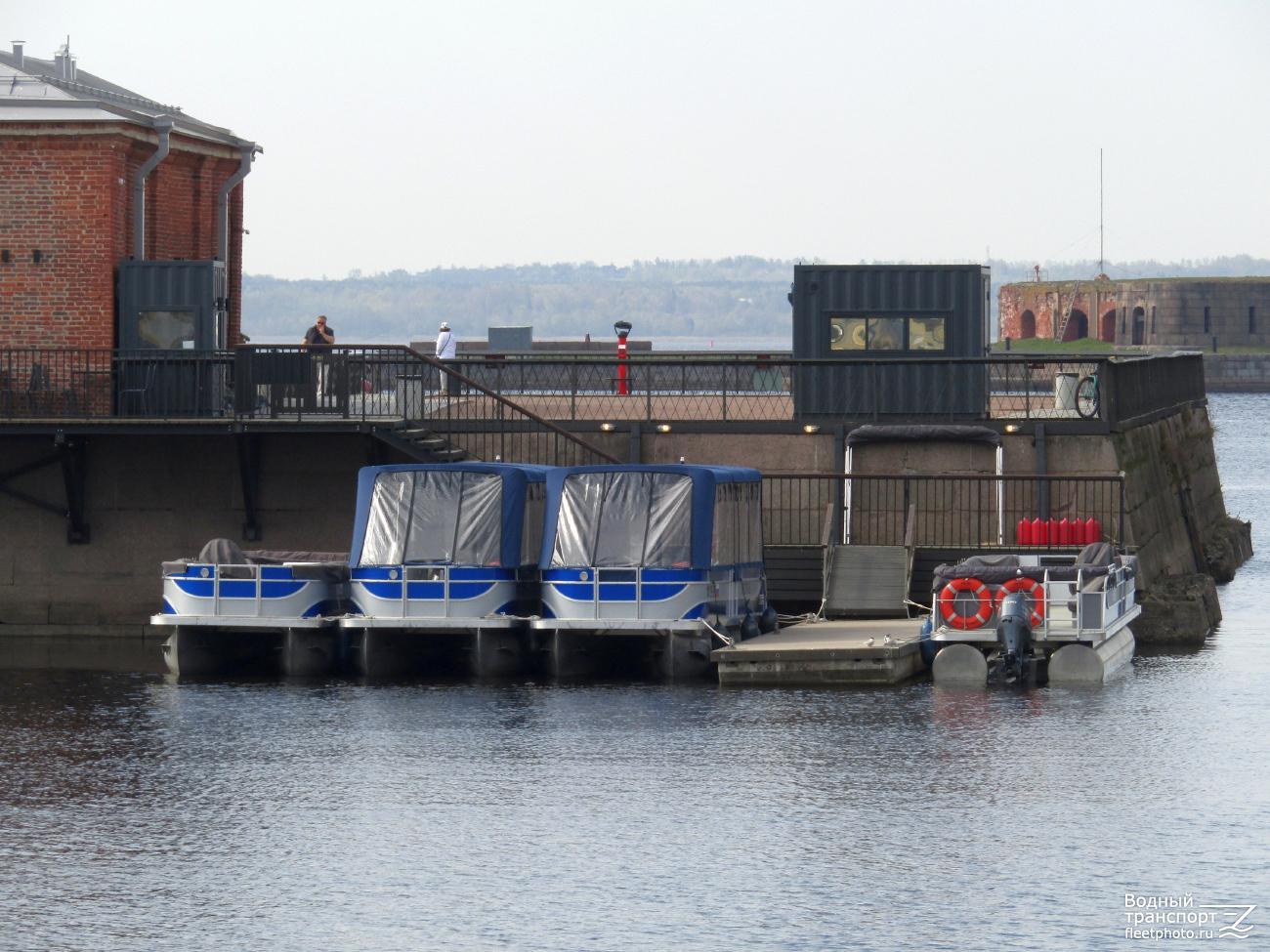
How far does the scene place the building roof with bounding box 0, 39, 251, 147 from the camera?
28.4 metres

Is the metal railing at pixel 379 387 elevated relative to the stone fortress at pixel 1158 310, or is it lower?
lower

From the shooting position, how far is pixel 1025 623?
74.2ft

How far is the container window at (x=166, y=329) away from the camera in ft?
95.2

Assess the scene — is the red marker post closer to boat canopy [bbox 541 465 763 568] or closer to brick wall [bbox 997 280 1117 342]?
boat canopy [bbox 541 465 763 568]

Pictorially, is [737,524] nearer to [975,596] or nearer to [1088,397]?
[975,596]

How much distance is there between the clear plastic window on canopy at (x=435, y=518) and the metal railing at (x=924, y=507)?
588 cm

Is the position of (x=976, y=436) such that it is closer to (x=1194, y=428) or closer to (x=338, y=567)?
(x=338, y=567)

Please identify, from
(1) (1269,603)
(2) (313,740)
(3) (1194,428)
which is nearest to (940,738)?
(2) (313,740)

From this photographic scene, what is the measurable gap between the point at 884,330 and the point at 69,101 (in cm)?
1334

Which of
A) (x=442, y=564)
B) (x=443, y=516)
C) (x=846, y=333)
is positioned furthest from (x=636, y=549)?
(x=846, y=333)

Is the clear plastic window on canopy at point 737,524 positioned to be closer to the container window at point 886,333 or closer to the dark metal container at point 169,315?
the container window at point 886,333

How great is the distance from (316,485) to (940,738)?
12882 mm

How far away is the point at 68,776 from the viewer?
17750 mm

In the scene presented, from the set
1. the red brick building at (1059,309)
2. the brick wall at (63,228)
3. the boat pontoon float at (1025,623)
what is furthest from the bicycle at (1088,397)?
the red brick building at (1059,309)
